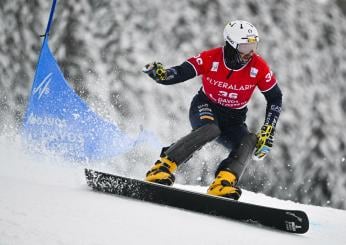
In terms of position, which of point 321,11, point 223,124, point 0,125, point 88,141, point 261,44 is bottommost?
point 0,125

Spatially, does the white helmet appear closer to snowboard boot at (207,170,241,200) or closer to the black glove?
the black glove

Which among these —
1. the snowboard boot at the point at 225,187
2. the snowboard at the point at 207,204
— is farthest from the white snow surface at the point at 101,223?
the snowboard boot at the point at 225,187

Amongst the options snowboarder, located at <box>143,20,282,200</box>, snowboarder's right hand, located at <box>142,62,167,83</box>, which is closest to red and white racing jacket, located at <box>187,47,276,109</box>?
snowboarder, located at <box>143,20,282,200</box>

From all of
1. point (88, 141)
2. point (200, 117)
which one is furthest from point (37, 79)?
point (200, 117)

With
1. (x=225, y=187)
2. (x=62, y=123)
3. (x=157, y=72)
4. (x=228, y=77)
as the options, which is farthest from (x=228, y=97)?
(x=62, y=123)

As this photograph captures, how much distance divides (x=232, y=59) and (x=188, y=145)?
0.79 metres

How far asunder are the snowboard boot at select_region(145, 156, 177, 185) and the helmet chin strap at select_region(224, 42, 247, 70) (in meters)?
0.89

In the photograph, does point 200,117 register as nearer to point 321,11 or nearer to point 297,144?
point 297,144

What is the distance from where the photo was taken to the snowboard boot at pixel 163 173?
4.00m

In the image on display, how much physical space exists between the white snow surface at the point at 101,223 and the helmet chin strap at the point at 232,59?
4.30 ft

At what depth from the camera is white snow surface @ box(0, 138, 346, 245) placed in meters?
2.39

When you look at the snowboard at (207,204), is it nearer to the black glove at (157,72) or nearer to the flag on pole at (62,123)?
the black glove at (157,72)

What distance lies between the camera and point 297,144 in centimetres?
1088

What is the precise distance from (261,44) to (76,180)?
7.72m
